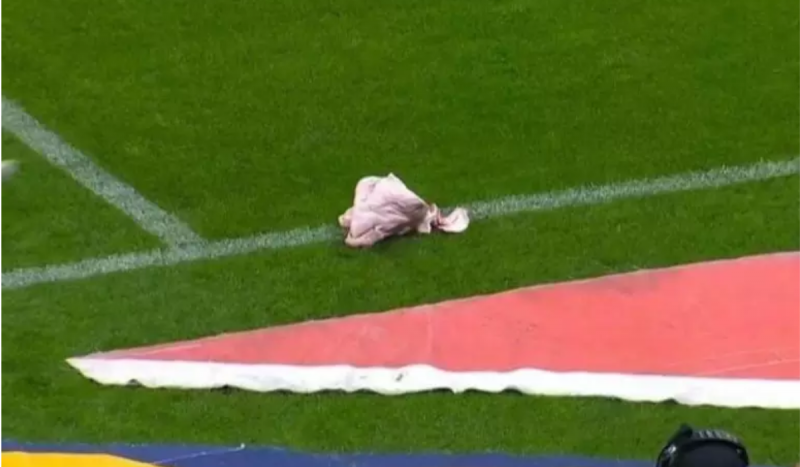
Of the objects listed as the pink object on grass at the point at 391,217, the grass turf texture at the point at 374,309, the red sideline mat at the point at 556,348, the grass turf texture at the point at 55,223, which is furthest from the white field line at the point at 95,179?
the red sideline mat at the point at 556,348

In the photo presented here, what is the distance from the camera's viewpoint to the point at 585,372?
397cm

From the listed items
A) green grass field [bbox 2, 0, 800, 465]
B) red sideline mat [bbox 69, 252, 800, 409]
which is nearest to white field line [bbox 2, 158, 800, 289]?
green grass field [bbox 2, 0, 800, 465]

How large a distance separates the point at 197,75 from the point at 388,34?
839mm

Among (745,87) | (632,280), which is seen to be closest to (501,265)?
(632,280)

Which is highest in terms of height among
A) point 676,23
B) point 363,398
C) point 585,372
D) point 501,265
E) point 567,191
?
point 676,23

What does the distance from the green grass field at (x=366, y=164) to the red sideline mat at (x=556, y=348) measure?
0.06m

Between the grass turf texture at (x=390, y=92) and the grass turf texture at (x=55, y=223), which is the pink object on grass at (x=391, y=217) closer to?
the grass turf texture at (x=390, y=92)

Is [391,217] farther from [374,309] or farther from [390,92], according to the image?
[390,92]

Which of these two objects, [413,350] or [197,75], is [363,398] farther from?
[197,75]

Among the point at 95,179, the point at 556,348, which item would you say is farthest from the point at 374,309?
the point at 95,179

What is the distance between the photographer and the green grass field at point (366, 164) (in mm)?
3873

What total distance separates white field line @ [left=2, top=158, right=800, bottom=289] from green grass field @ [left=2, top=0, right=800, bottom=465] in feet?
0.16

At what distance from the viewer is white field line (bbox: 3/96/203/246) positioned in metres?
4.77

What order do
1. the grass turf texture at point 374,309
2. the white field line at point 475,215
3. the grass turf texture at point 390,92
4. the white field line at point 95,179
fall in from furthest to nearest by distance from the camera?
1. the grass turf texture at point 390,92
2. the white field line at point 95,179
3. the white field line at point 475,215
4. the grass turf texture at point 374,309
